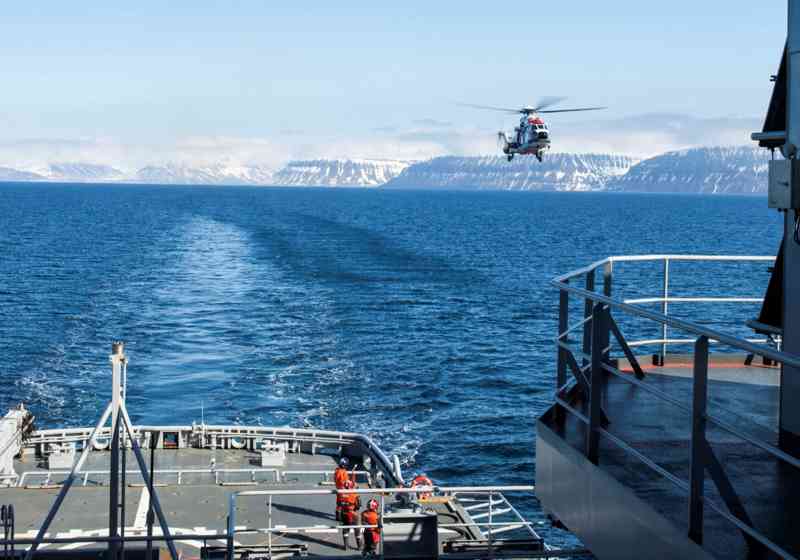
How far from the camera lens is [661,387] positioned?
338 inches

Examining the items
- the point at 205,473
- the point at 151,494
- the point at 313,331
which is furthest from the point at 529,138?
the point at 151,494

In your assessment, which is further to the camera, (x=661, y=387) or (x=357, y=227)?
(x=357, y=227)

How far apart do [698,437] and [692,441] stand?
0.05 m

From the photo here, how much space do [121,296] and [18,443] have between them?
3969 cm

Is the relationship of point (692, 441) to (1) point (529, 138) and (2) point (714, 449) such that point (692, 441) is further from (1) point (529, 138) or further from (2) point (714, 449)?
(1) point (529, 138)

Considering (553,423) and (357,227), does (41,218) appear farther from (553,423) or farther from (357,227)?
(553,423)

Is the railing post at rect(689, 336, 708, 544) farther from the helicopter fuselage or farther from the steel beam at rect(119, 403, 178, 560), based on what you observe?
the helicopter fuselage

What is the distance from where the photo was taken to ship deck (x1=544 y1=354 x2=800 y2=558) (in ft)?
17.4

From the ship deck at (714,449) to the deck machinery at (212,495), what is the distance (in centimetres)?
268

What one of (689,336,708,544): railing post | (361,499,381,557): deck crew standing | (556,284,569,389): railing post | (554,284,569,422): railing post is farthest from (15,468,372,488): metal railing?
(689,336,708,544): railing post

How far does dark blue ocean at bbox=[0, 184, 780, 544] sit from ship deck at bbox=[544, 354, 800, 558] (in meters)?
20.4

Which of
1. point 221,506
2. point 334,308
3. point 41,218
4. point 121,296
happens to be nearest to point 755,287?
point 334,308

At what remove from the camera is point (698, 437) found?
4.91 m

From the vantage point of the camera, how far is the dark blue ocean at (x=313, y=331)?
1433 inches
